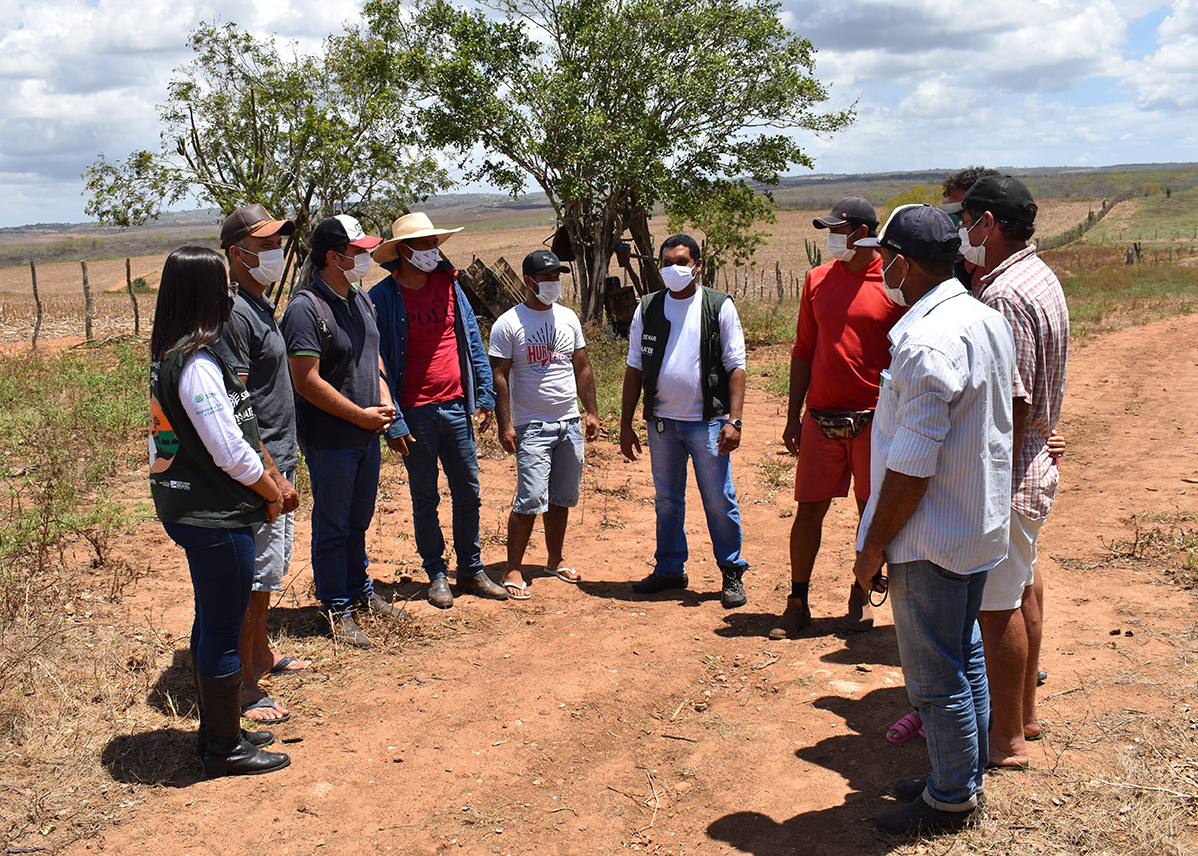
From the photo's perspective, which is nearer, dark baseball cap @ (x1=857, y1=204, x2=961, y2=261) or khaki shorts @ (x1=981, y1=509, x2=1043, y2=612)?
dark baseball cap @ (x1=857, y1=204, x2=961, y2=261)

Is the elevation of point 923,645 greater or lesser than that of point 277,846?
greater

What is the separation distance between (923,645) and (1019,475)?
2.66 ft

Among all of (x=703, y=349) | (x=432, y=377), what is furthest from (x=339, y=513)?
(x=703, y=349)

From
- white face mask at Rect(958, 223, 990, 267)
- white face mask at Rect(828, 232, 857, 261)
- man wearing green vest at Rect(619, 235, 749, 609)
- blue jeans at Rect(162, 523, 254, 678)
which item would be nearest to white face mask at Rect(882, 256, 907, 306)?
white face mask at Rect(958, 223, 990, 267)

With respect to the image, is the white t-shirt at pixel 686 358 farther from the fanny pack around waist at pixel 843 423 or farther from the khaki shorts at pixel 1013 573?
the khaki shorts at pixel 1013 573

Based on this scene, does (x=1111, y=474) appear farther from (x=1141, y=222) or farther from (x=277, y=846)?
(x=1141, y=222)

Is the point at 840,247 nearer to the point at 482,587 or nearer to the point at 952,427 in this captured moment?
the point at 952,427

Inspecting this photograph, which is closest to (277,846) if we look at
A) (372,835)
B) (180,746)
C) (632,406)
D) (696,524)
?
(372,835)

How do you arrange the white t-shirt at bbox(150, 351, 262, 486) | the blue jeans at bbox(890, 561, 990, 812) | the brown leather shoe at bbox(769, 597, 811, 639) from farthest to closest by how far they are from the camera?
the brown leather shoe at bbox(769, 597, 811, 639) → the white t-shirt at bbox(150, 351, 262, 486) → the blue jeans at bbox(890, 561, 990, 812)

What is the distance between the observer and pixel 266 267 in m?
3.90

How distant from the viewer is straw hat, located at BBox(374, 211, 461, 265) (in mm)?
5031

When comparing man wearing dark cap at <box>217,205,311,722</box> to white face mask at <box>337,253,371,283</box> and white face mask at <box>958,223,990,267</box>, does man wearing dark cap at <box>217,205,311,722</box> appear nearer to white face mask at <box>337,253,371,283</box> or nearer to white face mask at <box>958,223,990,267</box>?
white face mask at <box>337,253,371,283</box>

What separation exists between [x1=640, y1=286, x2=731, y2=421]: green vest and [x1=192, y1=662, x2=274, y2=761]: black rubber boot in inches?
105

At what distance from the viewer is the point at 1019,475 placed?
3109mm
